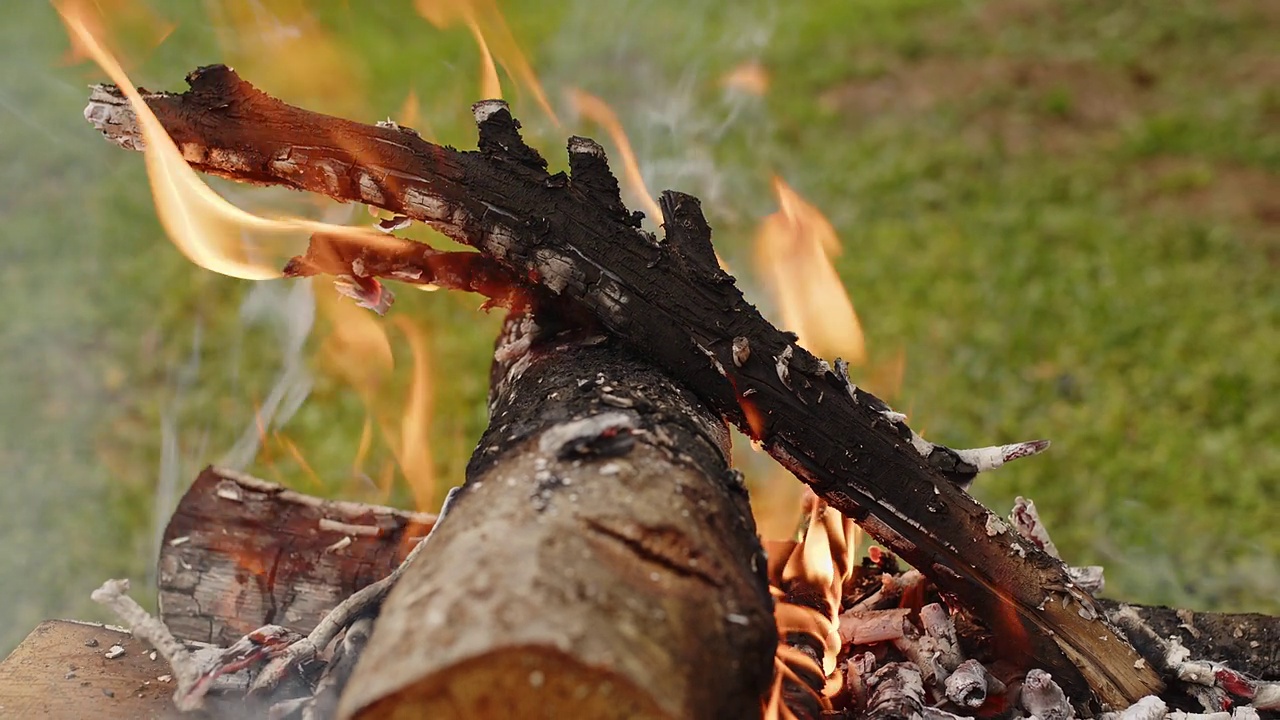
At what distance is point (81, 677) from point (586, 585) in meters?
1.56

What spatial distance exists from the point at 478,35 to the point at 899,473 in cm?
154

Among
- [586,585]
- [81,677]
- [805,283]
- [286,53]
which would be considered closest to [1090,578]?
[805,283]

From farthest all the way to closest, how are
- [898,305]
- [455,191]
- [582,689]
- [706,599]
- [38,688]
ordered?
[898,305] < [38,688] < [455,191] < [706,599] < [582,689]

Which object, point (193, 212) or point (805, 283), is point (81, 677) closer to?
point (193, 212)

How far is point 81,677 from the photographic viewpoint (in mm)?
2268

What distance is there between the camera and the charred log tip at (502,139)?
2014mm

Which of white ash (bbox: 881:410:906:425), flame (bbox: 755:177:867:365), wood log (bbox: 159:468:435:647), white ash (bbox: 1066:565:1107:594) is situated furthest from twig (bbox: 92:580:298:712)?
white ash (bbox: 1066:565:1107:594)

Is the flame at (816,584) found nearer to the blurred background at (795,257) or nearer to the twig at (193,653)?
the blurred background at (795,257)

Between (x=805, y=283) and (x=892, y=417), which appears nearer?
(x=892, y=417)

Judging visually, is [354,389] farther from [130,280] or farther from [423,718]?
[423,718]

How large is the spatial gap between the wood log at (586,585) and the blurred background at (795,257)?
1.09 m

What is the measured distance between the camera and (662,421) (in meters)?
1.74

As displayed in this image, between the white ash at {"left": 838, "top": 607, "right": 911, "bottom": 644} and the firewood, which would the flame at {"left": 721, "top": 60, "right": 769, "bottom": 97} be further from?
the firewood

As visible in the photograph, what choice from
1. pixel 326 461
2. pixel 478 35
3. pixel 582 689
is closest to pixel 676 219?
pixel 478 35
